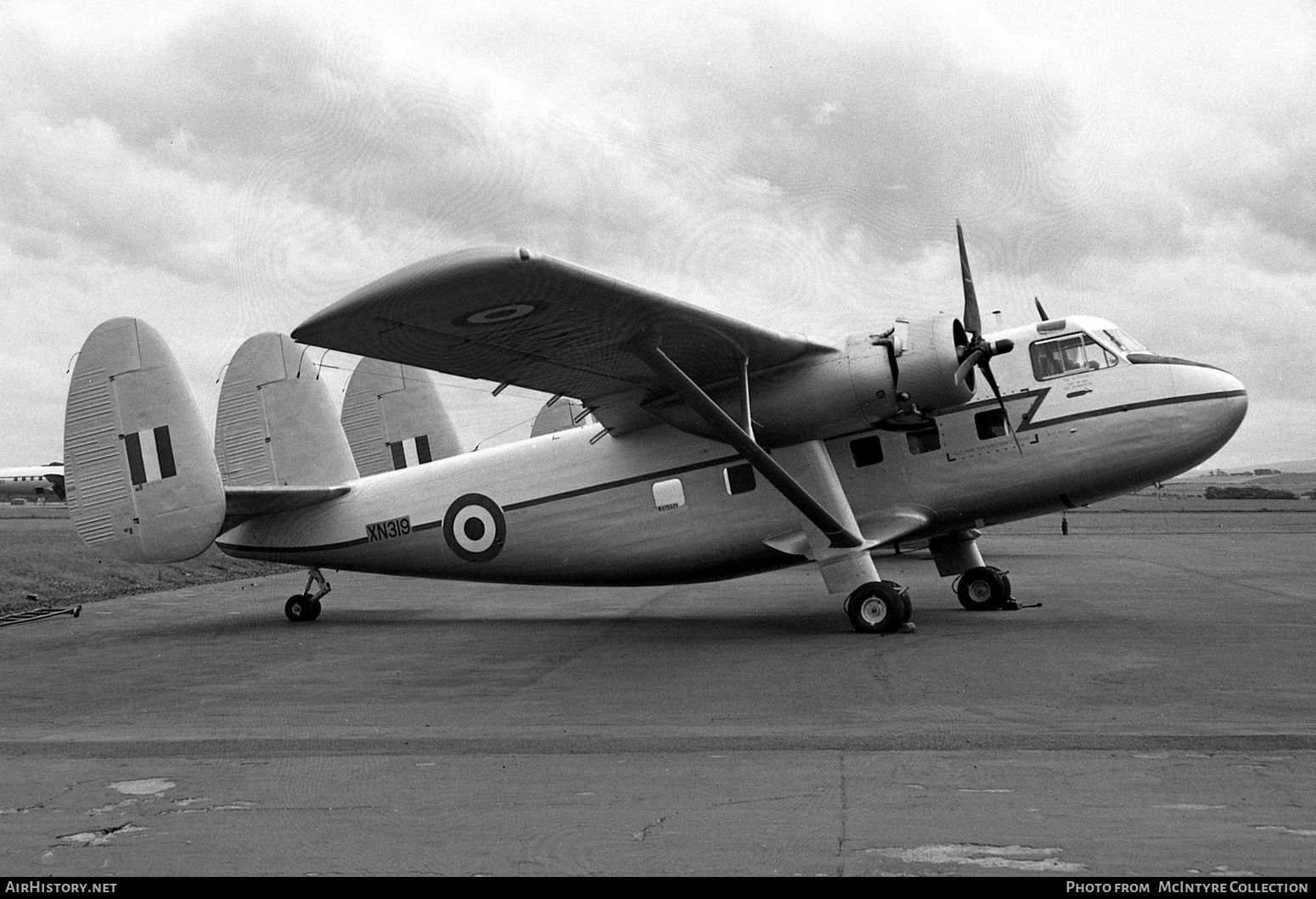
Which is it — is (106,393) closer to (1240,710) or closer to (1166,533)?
(1240,710)

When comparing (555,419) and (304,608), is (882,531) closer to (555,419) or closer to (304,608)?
(304,608)

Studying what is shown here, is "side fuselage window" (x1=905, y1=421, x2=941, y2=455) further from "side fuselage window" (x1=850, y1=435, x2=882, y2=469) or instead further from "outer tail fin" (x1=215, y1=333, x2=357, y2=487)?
"outer tail fin" (x1=215, y1=333, x2=357, y2=487)

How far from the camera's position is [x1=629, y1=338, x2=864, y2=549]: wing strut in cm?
1209

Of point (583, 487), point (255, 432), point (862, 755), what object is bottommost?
point (862, 755)

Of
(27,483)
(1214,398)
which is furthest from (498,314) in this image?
(27,483)

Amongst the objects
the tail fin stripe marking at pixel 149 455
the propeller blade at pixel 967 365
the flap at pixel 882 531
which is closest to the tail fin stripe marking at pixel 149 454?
the tail fin stripe marking at pixel 149 455

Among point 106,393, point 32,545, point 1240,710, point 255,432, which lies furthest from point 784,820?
point 32,545

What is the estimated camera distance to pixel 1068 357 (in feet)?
45.2

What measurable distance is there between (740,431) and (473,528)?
5.09m

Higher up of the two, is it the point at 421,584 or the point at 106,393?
the point at 106,393

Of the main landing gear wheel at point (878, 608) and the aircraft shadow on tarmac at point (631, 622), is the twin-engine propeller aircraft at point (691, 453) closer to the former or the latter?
the main landing gear wheel at point (878, 608)

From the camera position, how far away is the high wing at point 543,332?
9.16m
